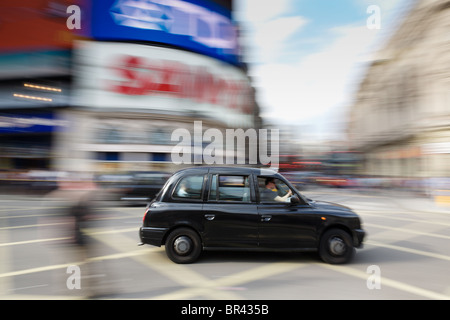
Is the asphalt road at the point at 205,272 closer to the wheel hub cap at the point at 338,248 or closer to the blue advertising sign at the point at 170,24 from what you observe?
the wheel hub cap at the point at 338,248

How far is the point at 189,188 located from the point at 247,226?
1.18 meters

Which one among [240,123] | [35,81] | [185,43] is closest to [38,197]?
[35,81]

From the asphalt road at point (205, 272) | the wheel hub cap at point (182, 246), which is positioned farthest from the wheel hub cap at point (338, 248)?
the wheel hub cap at point (182, 246)

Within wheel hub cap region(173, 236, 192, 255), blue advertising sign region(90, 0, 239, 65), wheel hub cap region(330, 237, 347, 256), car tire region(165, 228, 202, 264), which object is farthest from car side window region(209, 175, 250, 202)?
blue advertising sign region(90, 0, 239, 65)

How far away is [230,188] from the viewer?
18.4 ft

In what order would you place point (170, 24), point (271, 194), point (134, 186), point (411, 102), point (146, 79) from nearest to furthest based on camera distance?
point (271, 194) → point (134, 186) → point (411, 102) → point (146, 79) → point (170, 24)

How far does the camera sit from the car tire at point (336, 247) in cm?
538

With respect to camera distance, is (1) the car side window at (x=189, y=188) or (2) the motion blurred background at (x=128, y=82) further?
(2) the motion blurred background at (x=128, y=82)

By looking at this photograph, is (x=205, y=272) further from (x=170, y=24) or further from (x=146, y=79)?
(x=170, y=24)

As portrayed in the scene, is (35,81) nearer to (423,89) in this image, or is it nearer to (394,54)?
(423,89)

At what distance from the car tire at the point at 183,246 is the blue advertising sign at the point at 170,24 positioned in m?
29.8

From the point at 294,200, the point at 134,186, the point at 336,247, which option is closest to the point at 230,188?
the point at 294,200

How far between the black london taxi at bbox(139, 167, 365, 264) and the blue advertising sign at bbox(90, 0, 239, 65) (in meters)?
29.6
